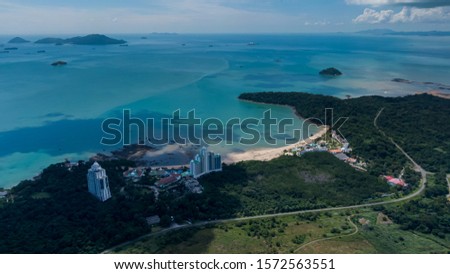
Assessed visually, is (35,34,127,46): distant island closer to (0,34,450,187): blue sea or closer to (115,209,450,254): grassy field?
(0,34,450,187): blue sea

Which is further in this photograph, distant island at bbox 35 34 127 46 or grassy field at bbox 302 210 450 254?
distant island at bbox 35 34 127 46

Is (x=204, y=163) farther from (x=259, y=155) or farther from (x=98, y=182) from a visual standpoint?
(x=98, y=182)

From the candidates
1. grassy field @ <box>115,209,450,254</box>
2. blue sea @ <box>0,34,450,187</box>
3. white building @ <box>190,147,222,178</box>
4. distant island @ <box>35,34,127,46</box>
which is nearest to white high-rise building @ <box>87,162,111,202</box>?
grassy field @ <box>115,209,450,254</box>

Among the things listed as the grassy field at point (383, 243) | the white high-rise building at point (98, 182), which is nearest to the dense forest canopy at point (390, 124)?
the grassy field at point (383, 243)

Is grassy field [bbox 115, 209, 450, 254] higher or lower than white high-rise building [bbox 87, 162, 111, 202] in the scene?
lower

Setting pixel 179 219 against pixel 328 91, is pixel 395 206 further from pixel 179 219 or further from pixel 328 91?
pixel 328 91

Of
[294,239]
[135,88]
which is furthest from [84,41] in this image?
[294,239]

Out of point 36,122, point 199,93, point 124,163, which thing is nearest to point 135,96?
point 199,93
